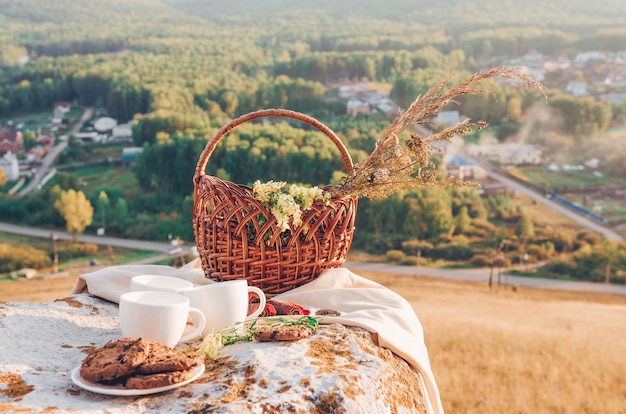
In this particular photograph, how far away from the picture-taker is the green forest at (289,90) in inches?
1253

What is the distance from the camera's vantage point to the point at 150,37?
61656mm

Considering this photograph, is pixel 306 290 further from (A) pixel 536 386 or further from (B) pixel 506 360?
(B) pixel 506 360

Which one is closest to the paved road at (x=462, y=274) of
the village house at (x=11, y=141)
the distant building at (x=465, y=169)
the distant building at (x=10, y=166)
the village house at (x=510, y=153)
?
the distant building at (x=10, y=166)

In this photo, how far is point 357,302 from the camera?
227cm

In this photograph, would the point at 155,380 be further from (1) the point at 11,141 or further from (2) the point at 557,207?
(1) the point at 11,141

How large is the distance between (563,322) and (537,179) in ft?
91.4

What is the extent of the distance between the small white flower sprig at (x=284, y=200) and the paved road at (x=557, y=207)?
106ft

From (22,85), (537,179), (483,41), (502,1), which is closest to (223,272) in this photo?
(537,179)

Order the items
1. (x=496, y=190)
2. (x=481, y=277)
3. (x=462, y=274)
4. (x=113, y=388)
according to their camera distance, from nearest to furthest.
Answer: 1. (x=113, y=388)
2. (x=481, y=277)
3. (x=462, y=274)
4. (x=496, y=190)

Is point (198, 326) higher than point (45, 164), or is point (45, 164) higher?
point (198, 326)

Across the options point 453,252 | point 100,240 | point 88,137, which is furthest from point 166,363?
point 88,137

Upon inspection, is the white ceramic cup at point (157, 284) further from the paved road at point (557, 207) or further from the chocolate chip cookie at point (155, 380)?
the paved road at point (557, 207)

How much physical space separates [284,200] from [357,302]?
391 millimetres

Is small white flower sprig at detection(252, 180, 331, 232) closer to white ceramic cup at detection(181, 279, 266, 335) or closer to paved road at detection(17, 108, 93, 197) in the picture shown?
white ceramic cup at detection(181, 279, 266, 335)
